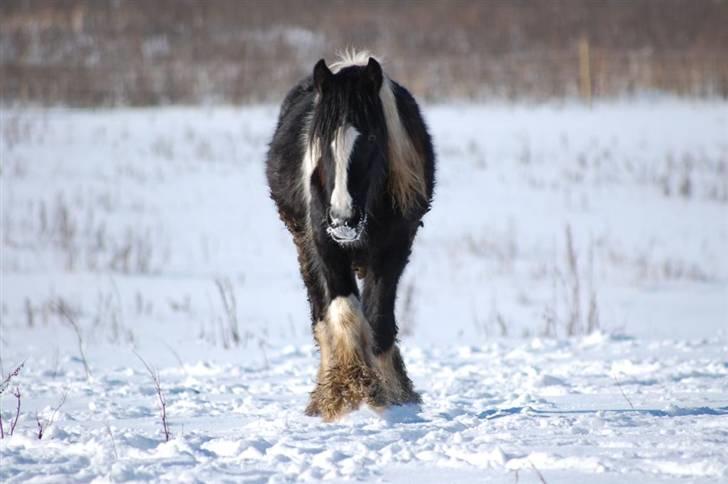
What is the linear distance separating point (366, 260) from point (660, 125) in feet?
62.7

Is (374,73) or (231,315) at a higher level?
(374,73)

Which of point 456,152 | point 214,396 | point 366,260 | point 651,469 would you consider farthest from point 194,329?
point 456,152

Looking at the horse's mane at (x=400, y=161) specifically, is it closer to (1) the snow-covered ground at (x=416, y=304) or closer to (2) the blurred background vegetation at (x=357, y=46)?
(1) the snow-covered ground at (x=416, y=304)

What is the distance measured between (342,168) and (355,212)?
23cm

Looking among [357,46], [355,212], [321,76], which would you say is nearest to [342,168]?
[355,212]

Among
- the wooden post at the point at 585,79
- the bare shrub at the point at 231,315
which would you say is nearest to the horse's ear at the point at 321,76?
the bare shrub at the point at 231,315

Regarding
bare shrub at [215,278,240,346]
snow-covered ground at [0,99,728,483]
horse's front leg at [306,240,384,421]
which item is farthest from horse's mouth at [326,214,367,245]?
bare shrub at [215,278,240,346]

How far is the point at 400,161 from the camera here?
5.20m

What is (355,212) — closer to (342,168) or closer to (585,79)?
(342,168)

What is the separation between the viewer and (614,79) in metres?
29.4

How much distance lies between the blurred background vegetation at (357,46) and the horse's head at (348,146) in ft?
74.1

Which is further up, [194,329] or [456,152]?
[456,152]

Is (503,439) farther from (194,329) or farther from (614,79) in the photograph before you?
(614,79)

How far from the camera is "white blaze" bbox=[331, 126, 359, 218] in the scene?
4562 millimetres
